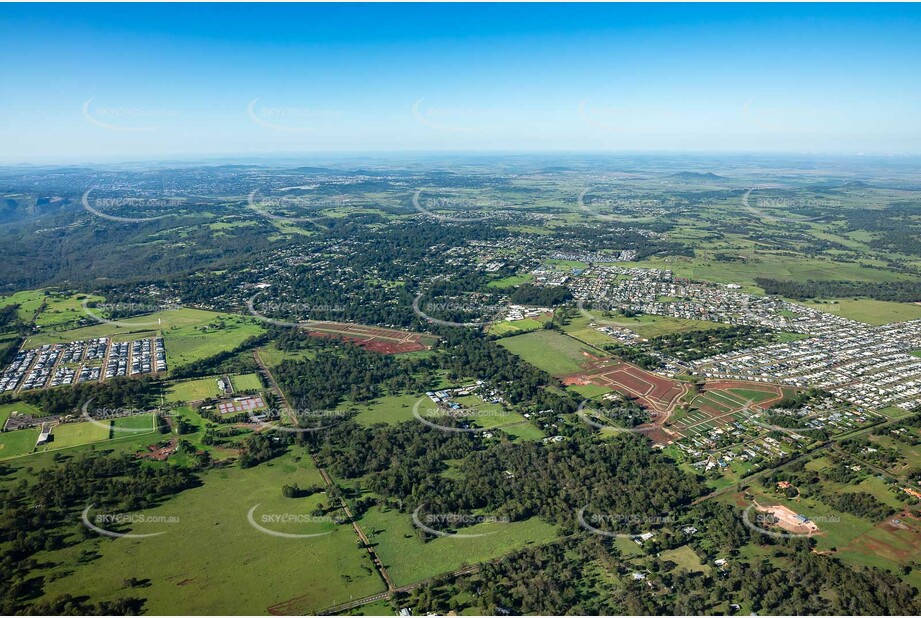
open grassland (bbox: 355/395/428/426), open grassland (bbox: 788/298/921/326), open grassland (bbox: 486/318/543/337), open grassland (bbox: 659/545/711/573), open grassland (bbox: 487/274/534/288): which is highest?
open grassland (bbox: 487/274/534/288)

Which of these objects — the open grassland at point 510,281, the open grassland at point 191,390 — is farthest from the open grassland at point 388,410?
the open grassland at point 510,281

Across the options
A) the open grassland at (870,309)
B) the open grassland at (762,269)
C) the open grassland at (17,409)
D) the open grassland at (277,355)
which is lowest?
the open grassland at (17,409)

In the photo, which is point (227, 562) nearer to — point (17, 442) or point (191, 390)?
point (17, 442)

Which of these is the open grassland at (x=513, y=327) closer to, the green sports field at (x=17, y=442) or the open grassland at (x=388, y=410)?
the open grassland at (x=388, y=410)

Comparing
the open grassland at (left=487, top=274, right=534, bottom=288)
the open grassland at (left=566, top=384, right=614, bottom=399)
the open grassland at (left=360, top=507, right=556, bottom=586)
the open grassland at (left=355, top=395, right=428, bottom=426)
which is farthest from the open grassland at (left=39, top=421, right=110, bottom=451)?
the open grassland at (left=487, top=274, right=534, bottom=288)

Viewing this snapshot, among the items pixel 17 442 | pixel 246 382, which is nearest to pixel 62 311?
pixel 17 442

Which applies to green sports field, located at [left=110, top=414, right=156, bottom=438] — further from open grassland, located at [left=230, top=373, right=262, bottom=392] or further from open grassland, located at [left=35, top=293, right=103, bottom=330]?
open grassland, located at [left=35, top=293, right=103, bottom=330]


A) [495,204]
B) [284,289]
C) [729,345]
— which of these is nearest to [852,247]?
[729,345]
